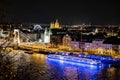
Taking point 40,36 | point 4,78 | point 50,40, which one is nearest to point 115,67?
point 4,78

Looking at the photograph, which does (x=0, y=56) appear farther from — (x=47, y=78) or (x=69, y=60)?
(x=69, y=60)

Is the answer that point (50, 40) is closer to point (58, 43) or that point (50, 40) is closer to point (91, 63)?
point (58, 43)

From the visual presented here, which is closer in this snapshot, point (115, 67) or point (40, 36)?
point (115, 67)

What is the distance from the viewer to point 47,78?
7902 mm

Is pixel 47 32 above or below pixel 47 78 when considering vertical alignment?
above

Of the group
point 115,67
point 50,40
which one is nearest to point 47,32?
point 50,40

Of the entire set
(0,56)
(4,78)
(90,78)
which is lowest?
(90,78)

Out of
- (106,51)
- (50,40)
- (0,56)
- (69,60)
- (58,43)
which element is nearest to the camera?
(0,56)

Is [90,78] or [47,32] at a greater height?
[47,32]

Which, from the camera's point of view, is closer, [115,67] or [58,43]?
[115,67]

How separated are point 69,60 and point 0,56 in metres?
11.9

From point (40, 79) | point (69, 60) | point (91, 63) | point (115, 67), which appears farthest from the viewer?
point (69, 60)

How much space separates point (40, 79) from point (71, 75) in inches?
56.4

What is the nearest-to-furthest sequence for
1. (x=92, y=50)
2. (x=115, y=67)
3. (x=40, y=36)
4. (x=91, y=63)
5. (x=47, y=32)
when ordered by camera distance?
(x=115, y=67) < (x=91, y=63) < (x=92, y=50) < (x=47, y=32) < (x=40, y=36)
